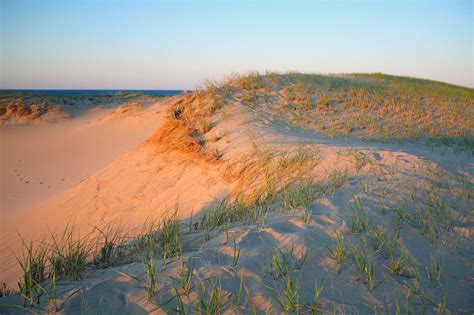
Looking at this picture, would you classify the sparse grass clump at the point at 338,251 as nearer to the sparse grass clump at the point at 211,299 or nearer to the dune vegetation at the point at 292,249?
the dune vegetation at the point at 292,249

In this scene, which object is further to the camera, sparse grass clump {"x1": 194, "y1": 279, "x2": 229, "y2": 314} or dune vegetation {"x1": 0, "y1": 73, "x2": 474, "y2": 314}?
dune vegetation {"x1": 0, "y1": 73, "x2": 474, "y2": 314}

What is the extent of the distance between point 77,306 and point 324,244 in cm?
156

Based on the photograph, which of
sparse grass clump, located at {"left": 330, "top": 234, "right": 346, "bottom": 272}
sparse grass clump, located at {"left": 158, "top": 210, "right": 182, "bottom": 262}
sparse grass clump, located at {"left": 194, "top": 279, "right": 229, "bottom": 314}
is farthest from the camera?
sparse grass clump, located at {"left": 158, "top": 210, "right": 182, "bottom": 262}

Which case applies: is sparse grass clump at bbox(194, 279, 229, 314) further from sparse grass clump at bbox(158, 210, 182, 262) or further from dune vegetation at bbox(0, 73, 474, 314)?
sparse grass clump at bbox(158, 210, 182, 262)

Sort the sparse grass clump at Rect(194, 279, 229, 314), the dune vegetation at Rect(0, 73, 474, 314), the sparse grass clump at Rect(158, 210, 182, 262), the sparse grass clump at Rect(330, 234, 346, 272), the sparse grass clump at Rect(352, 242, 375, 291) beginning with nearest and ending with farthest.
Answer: the sparse grass clump at Rect(194, 279, 229, 314), the dune vegetation at Rect(0, 73, 474, 314), the sparse grass clump at Rect(352, 242, 375, 291), the sparse grass clump at Rect(330, 234, 346, 272), the sparse grass clump at Rect(158, 210, 182, 262)

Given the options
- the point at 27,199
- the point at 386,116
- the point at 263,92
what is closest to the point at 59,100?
the point at 27,199

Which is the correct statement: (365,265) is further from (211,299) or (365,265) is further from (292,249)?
(211,299)

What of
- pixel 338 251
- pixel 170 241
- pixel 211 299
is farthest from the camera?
pixel 170 241

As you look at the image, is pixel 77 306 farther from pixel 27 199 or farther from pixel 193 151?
pixel 27 199

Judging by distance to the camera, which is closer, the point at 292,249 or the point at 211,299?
the point at 211,299

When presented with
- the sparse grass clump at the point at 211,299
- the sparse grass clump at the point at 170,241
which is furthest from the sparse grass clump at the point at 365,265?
the sparse grass clump at the point at 170,241

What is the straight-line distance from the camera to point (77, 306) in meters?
1.69

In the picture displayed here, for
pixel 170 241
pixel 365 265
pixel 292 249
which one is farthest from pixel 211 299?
pixel 365 265

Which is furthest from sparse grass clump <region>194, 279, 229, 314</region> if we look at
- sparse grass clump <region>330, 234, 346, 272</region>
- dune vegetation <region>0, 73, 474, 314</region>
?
sparse grass clump <region>330, 234, 346, 272</region>
